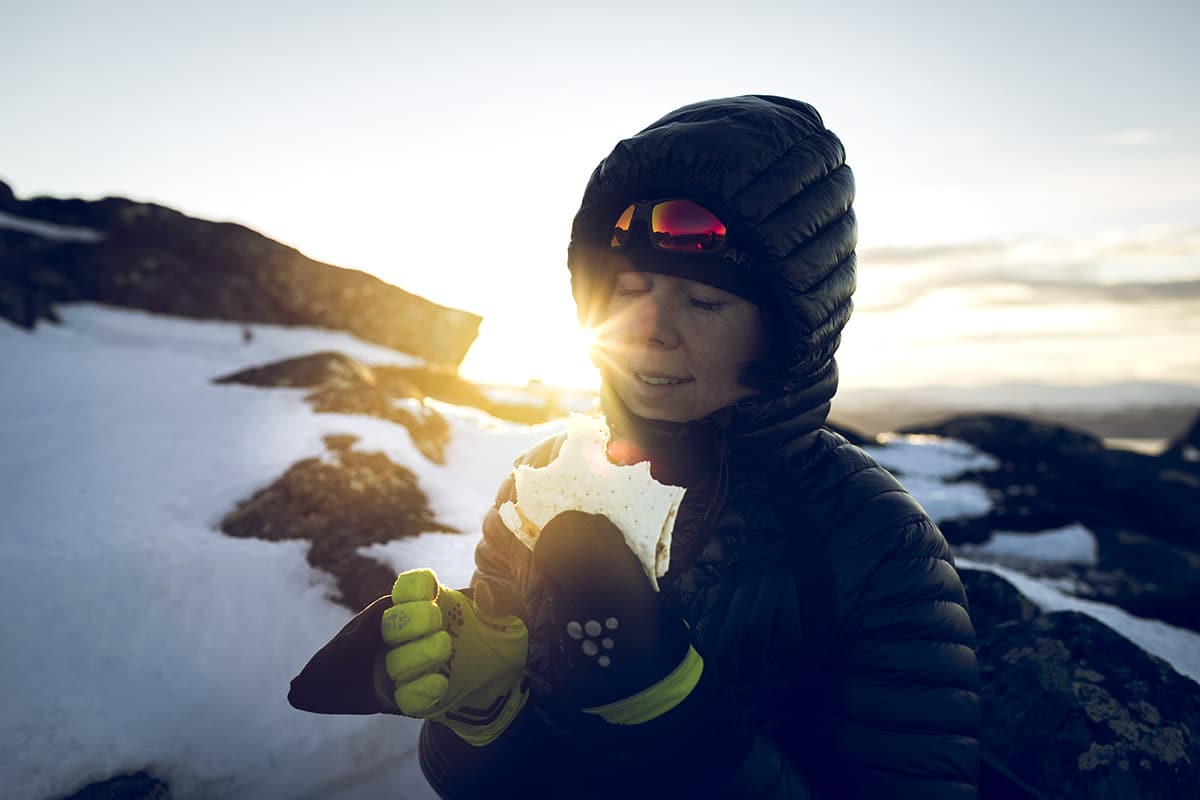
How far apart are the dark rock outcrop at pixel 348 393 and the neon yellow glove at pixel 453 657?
3799 millimetres

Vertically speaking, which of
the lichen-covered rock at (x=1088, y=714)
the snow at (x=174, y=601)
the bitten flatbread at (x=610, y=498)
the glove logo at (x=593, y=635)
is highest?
the bitten flatbread at (x=610, y=498)

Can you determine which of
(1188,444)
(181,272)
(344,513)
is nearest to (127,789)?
(344,513)

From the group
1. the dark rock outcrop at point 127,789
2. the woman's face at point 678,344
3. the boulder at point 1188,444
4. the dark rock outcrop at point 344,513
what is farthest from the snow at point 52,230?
the boulder at point 1188,444

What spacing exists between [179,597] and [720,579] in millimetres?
3002

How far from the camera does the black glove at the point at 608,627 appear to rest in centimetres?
119

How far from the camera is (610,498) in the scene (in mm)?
1252

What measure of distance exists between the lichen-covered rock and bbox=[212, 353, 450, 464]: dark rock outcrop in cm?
440

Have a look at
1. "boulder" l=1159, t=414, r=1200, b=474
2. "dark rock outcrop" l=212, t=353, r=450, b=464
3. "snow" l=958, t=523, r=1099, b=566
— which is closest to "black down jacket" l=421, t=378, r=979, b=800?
"dark rock outcrop" l=212, t=353, r=450, b=464

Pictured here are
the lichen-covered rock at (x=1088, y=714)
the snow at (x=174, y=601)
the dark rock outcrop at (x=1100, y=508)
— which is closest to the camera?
the lichen-covered rock at (x=1088, y=714)

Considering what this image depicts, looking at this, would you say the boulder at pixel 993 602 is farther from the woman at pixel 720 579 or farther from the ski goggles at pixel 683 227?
the ski goggles at pixel 683 227

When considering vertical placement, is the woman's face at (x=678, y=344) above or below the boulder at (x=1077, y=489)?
above

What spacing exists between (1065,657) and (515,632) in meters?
2.56

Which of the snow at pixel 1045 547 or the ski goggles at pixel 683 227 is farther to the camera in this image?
the snow at pixel 1045 547

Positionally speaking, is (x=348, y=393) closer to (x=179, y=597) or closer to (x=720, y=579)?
(x=179, y=597)
